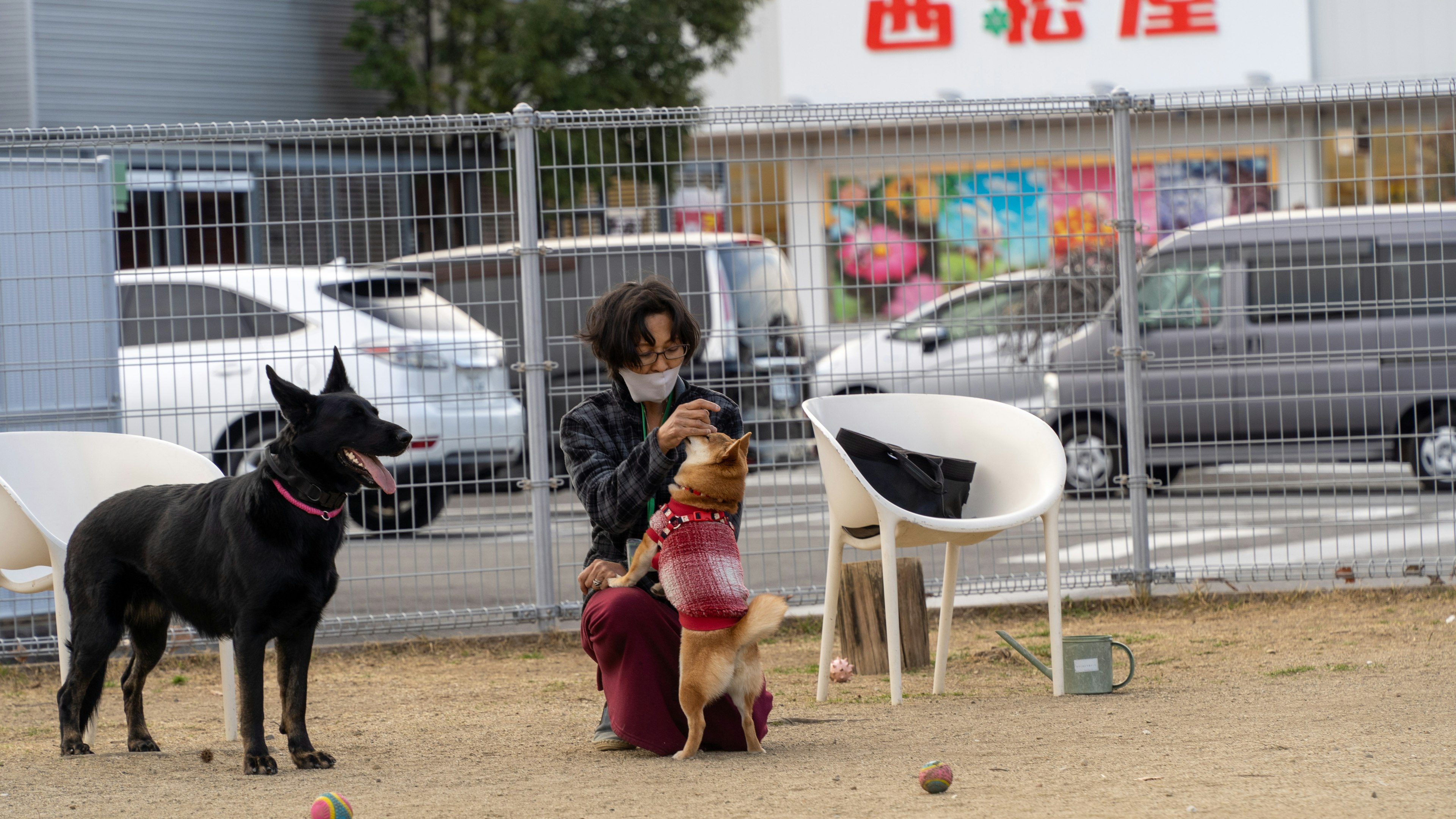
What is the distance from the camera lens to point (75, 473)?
4.95m

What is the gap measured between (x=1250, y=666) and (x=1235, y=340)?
1.91 metres

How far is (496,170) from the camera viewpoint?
664 centimetres

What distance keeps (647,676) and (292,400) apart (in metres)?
1.26

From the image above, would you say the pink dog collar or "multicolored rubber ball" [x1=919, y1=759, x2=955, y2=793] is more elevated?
the pink dog collar

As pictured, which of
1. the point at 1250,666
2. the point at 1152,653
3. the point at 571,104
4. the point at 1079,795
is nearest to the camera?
the point at 1079,795

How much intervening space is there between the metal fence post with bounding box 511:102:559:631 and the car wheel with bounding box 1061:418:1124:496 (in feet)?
7.94

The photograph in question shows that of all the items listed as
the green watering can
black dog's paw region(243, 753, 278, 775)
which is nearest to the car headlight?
black dog's paw region(243, 753, 278, 775)

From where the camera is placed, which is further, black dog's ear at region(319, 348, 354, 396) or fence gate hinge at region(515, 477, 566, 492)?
fence gate hinge at region(515, 477, 566, 492)

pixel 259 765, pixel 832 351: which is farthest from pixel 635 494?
pixel 832 351

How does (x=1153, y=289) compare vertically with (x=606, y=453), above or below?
above

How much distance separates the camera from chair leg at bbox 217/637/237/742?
4.62m

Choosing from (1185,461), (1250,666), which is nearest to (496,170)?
(1185,461)

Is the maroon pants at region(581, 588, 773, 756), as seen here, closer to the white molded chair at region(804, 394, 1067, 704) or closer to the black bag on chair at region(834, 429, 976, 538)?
the white molded chair at region(804, 394, 1067, 704)

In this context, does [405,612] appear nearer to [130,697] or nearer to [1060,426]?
[130,697]
